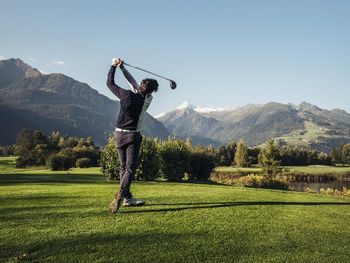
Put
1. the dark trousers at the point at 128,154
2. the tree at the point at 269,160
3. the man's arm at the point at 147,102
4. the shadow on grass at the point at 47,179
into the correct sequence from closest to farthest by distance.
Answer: the dark trousers at the point at 128,154 → the man's arm at the point at 147,102 → the shadow on grass at the point at 47,179 → the tree at the point at 269,160

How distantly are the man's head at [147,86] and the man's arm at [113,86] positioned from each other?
507 mm

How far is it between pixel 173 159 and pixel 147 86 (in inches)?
989

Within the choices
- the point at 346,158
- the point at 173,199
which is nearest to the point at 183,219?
the point at 173,199

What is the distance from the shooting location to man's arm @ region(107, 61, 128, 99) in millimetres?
11055

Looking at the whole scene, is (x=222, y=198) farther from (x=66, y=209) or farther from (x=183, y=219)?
(x=66, y=209)

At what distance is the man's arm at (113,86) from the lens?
1105 centimetres

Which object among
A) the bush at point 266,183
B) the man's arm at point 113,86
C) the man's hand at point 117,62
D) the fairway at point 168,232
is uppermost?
the man's hand at point 117,62

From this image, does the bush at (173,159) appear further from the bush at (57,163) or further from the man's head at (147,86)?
the bush at (57,163)

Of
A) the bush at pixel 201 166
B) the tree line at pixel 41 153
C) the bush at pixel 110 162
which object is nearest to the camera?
the bush at pixel 110 162

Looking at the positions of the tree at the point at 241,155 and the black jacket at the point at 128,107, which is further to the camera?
the tree at the point at 241,155

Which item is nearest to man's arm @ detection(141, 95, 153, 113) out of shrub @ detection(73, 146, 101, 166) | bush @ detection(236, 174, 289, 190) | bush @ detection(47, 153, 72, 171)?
bush @ detection(236, 174, 289, 190)

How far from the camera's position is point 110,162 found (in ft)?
99.1

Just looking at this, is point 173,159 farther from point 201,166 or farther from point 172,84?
point 172,84

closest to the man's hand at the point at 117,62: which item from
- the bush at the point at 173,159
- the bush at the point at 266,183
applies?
the bush at the point at 173,159
